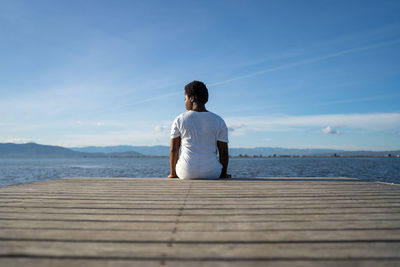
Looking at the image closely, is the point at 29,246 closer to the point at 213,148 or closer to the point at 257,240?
the point at 257,240

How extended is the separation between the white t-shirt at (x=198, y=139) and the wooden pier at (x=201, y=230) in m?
1.56

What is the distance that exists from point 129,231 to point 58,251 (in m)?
0.49

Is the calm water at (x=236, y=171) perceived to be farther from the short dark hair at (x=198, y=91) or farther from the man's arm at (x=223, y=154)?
the short dark hair at (x=198, y=91)

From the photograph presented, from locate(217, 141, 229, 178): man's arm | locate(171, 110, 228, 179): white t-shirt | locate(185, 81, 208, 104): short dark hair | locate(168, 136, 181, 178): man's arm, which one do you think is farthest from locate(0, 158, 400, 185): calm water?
locate(185, 81, 208, 104): short dark hair

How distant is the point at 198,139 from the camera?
188 inches

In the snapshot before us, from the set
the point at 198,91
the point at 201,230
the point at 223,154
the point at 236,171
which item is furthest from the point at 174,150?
the point at 236,171

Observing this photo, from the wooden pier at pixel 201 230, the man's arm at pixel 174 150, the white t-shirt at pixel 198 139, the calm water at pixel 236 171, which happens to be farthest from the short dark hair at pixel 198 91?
the calm water at pixel 236 171

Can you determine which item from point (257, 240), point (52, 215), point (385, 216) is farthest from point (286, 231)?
point (52, 215)

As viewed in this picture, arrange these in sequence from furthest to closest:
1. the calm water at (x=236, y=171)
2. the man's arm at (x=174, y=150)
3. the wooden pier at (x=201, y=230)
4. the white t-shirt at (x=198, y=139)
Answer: the calm water at (x=236, y=171), the man's arm at (x=174, y=150), the white t-shirt at (x=198, y=139), the wooden pier at (x=201, y=230)

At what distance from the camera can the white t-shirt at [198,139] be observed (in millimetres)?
4762

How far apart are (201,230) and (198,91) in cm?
340

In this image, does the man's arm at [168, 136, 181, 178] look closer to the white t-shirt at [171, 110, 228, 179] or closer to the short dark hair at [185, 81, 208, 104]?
the white t-shirt at [171, 110, 228, 179]

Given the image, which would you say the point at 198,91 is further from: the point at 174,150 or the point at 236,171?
the point at 236,171

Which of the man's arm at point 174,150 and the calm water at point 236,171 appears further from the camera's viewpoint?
the calm water at point 236,171
